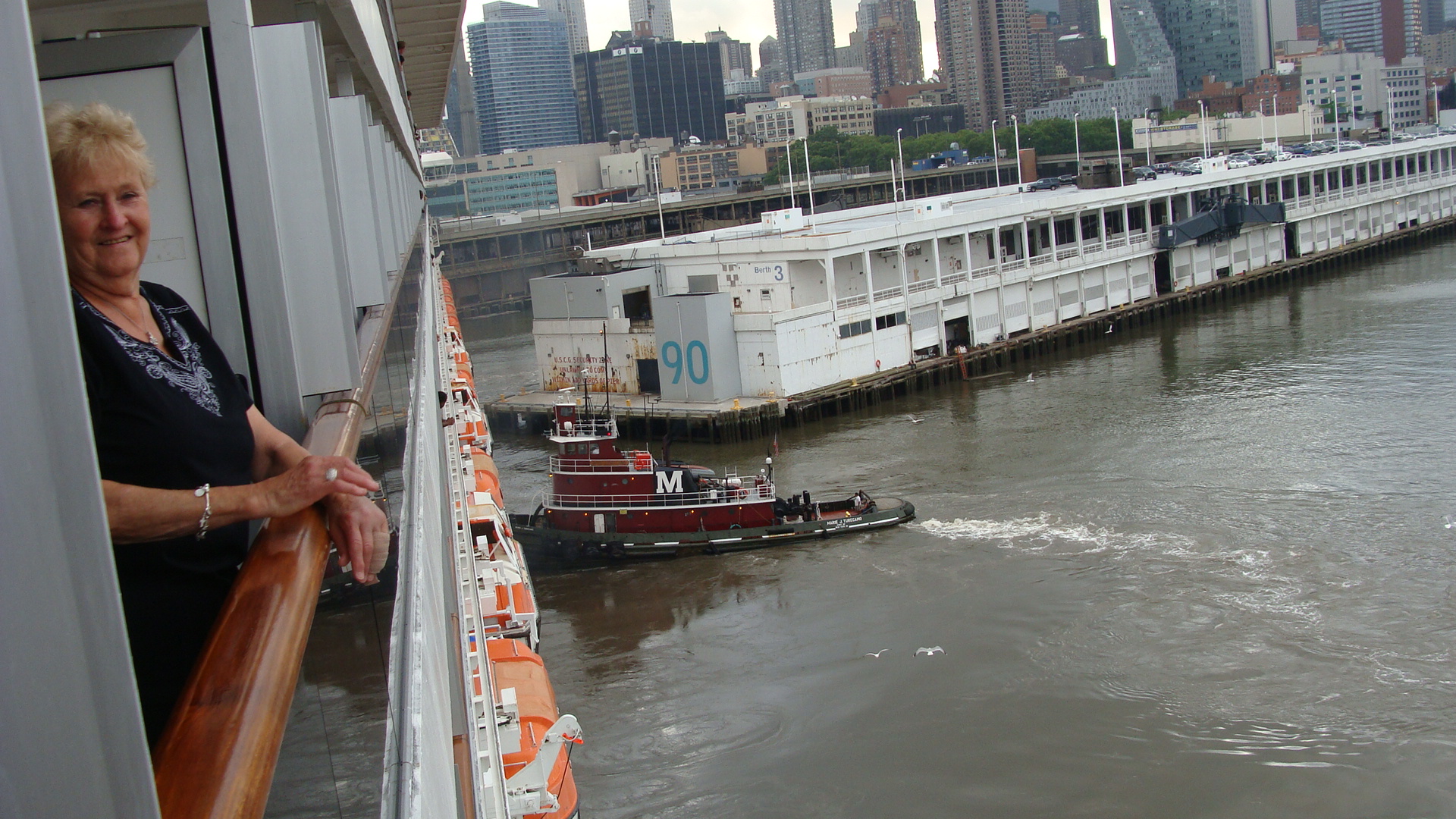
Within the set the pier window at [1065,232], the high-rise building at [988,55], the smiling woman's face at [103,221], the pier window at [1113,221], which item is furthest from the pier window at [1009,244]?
the high-rise building at [988,55]

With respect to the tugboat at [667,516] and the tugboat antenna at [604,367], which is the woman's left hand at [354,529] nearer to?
the tugboat at [667,516]

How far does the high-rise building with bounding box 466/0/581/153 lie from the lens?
442ft

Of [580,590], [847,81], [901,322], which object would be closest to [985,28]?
[847,81]

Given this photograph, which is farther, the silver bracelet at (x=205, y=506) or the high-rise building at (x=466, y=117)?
the high-rise building at (x=466, y=117)

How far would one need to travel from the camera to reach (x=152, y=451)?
1121 millimetres

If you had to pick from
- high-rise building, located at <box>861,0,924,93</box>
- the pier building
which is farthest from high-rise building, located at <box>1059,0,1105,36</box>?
the pier building

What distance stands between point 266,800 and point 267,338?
3.77 feet

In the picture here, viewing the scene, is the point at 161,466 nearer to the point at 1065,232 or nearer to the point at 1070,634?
the point at 1070,634

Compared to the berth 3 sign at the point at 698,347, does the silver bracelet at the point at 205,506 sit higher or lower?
higher

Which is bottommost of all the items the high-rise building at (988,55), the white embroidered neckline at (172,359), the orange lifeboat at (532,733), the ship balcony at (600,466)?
the ship balcony at (600,466)

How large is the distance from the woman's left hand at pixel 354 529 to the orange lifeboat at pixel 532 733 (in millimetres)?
3729

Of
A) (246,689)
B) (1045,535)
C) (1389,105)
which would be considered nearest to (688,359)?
(1045,535)

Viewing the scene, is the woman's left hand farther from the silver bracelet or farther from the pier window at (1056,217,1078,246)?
the pier window at (1056,217,1078,246)

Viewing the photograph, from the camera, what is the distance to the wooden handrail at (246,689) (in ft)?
2.35
